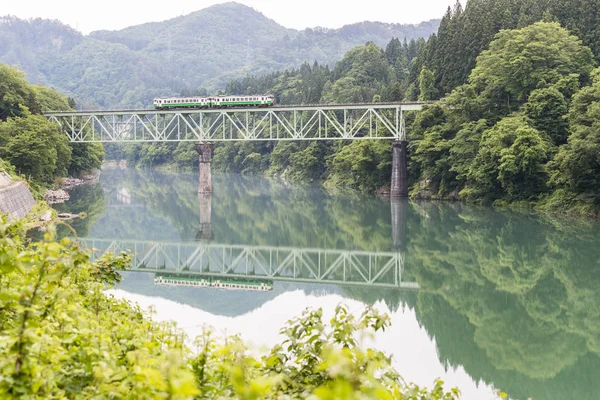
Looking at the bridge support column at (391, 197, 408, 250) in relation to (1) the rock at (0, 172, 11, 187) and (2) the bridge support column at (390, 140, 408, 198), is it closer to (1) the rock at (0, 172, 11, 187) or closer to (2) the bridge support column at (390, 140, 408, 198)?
(2) the bridge support column at (390, 140, 408, 198)

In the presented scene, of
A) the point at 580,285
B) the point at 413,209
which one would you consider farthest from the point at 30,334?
the point at 413,209

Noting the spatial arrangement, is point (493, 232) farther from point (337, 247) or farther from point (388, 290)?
point (388, 290)

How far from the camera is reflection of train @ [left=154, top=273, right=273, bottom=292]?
23.3 m

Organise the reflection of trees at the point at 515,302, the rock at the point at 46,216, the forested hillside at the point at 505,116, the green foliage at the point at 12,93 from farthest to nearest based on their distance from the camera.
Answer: the green foliage at the point at 12,93 < the forested hillside at the point at 505,116 < the rock at the point at 46,216 < the reflection of trees at the point at 515,302

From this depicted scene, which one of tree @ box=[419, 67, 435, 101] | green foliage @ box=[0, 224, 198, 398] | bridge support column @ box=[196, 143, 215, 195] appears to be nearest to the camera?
green foliage @ box=[0, 224, 198, 398]

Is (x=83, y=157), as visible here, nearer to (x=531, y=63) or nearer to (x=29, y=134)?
(x=29, y=134)

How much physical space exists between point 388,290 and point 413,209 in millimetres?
24563

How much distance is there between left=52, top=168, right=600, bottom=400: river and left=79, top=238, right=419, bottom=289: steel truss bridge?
87 mm

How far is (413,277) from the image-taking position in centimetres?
2462

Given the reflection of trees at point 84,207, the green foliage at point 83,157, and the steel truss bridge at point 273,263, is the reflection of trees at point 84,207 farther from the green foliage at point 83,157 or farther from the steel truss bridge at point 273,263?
the green foliage at point 83,157

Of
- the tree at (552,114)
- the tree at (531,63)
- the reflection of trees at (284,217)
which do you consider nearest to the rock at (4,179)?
the reflection of trees at (284,217)

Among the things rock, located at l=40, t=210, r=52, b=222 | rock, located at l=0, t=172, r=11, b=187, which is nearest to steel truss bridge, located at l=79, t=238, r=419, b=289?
rock, located at l=40, t=210, r=52, b=222

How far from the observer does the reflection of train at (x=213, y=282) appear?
2327cm

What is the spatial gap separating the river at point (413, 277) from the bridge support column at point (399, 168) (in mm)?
5490
